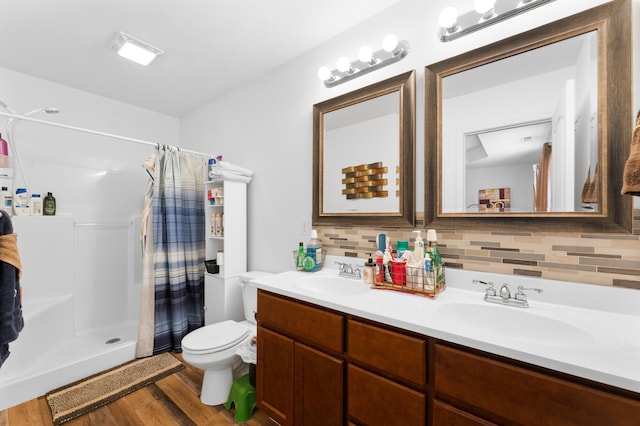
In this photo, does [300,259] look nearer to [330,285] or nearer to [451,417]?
[330,285]

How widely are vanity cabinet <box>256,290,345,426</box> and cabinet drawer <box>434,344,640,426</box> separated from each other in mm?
446

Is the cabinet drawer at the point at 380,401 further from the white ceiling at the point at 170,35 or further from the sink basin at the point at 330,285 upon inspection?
the white ceiling at the point at 170,35

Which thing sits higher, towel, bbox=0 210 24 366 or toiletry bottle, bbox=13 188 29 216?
toiletry bottle, bbox=13 188 29 216

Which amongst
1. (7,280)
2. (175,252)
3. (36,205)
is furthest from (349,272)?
(36,205)

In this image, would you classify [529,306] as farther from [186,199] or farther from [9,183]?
[9,183]

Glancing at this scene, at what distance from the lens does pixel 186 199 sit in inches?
102

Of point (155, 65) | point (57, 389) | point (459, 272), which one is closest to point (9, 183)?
point (155, 65)

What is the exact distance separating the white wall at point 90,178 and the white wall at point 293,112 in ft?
3.11

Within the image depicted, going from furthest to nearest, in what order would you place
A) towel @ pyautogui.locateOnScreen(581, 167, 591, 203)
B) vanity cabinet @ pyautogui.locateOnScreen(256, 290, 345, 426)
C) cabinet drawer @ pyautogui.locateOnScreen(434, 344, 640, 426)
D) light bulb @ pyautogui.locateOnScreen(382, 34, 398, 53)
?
1. light bulb @ pyautogui.locateOnScreen(382, 34, 398, 53)
2. vanity cabinet @ pyautogui.locateOnScreen(256, 290, 345, 426)
3. towel @ pyautogui.locateOnScreen(581, 167, 591, 203)
4. cabinet drawer @ pyautogui.locateOnScreen(434, 344, 640, 426)

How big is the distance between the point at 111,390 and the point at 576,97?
312 centimetres

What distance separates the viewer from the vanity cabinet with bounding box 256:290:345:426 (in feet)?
3.92

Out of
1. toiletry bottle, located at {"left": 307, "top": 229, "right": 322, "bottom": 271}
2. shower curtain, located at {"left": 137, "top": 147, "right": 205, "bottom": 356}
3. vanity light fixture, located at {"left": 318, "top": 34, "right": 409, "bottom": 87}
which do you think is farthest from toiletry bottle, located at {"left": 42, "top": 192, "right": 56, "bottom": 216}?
vanity light fixture, located at {"left": 318, "top": 34, "right": 409, "bottom": 87}

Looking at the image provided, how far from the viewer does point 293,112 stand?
7.04 feet

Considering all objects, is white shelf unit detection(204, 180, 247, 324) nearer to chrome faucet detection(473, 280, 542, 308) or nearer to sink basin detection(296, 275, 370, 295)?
sink basin detection(296, 275, 370, 295)
